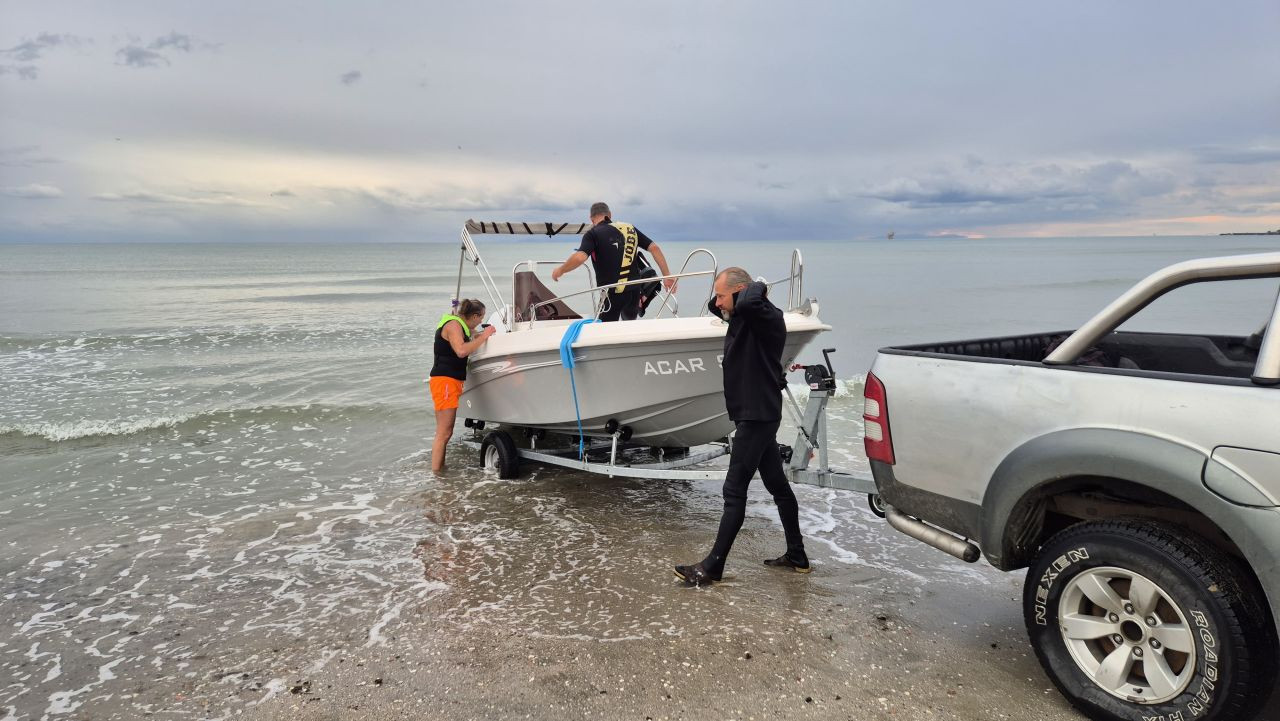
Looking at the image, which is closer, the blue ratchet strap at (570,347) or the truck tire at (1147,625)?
the truck tire at (1147,625)

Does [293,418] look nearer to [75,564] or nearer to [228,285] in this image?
[75,564]

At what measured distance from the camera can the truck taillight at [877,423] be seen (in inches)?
138

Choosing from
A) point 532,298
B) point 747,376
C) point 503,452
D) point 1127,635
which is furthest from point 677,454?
point 1127,635

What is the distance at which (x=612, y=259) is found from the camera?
272 inches

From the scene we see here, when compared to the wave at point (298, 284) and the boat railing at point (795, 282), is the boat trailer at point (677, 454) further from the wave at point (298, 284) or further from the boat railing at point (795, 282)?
the wave at point (298, 284)

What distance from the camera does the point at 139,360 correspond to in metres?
16.3

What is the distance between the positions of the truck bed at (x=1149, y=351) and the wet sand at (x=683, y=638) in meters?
1.39

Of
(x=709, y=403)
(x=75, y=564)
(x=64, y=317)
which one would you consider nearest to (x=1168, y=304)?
(x=709, y=403)

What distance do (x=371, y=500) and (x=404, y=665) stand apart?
3401mm

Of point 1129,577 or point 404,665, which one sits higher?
point 1129,577

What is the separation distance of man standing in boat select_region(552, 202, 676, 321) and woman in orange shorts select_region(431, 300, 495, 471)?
0.89 meters

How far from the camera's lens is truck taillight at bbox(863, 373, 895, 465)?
3508mm

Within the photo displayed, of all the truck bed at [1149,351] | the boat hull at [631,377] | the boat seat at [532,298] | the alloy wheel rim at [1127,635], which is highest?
the boat seat at [532,298]

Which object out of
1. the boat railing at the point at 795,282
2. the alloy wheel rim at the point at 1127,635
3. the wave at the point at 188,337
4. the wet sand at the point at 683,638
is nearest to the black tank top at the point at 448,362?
the wet sand at the point at 683,638
